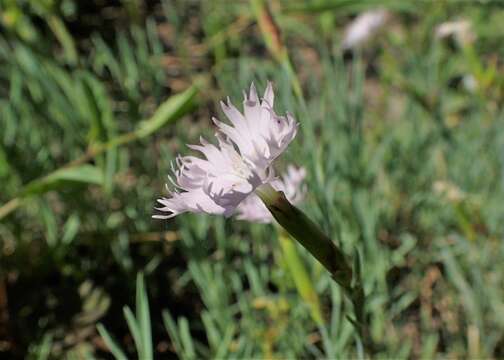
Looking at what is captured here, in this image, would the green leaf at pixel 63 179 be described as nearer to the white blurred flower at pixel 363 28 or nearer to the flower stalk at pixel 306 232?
the flower stalk at pixel 306 232

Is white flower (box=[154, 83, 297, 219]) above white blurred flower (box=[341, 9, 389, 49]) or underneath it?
underneath

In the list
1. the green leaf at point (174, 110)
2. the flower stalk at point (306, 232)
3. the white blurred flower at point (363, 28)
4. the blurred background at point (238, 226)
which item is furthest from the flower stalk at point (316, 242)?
the white blurred flower at point (363, 28)

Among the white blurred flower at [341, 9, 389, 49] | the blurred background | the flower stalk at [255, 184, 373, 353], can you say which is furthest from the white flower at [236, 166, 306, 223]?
the white blurred flower at [341, 9, 389, 49]

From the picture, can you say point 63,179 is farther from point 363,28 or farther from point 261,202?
point 363,28

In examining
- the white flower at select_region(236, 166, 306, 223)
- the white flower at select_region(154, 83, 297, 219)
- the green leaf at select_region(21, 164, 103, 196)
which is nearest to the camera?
the white flower at select_region(154, 83, 297, 219)

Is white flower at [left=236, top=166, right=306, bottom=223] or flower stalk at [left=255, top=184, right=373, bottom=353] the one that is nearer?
flower stalk at [left=255, top=184, right=373, bottom=353]

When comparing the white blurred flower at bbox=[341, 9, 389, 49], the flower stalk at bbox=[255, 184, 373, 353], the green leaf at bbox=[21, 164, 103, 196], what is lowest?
the flower stalk at bbox=[255, 184, 373, 353]

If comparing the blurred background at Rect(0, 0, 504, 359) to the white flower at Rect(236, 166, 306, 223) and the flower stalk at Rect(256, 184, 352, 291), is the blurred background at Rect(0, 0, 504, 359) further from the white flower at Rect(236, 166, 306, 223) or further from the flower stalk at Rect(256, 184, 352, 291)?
the flower stalk at Rect(256, 184, 352, 291)

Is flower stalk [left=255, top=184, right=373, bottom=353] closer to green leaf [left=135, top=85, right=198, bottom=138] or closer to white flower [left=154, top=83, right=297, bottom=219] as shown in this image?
white flower [left=154, top=83, right=297, bottom=219]

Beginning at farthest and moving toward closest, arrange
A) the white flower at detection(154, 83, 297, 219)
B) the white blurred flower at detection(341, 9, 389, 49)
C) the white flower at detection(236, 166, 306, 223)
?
the white blurred flower at detection(341, 9, 389, 49), the white flower at detection(236, 166, 306, 223), the white flower at detection(154, 83, 297, 219)
